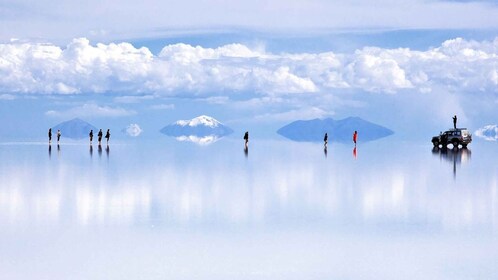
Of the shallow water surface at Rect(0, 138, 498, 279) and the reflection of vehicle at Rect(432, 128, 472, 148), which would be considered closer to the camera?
the shallow water surface at Rect(0, 138, 498, 279)

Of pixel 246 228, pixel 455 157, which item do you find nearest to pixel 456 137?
pixel 455 157

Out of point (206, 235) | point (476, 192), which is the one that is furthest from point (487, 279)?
point (476, 192)

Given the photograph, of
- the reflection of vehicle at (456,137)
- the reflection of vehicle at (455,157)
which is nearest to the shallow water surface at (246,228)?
the reflection of vehicle at (455,157)

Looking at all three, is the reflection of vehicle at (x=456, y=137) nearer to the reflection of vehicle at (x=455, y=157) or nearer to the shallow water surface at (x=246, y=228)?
the reflection of vehicle at (x=455, y=157)

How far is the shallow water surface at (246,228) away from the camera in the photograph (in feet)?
54.5

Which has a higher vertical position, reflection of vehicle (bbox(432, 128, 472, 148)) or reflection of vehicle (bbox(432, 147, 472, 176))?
reflection of vehicle (bbox(432, 128, 472, 148))

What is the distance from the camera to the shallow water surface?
16625 millimetres

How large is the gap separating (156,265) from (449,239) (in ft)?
24.7

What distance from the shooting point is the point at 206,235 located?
20.4 metres

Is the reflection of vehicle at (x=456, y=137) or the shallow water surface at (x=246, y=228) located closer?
the shallow water surface at (x=246, y=228)

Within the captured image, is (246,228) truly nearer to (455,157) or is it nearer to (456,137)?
(455,157)

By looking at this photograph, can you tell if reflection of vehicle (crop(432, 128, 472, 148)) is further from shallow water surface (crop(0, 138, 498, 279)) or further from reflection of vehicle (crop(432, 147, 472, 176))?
shallow water surface (crop(0, 138, 498, 279))

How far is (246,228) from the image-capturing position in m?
21.7

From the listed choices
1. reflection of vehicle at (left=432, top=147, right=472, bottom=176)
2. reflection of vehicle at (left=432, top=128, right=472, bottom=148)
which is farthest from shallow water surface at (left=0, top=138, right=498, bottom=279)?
reflection of vehicle at (left=432, top=128, right=472, bottom=148)
